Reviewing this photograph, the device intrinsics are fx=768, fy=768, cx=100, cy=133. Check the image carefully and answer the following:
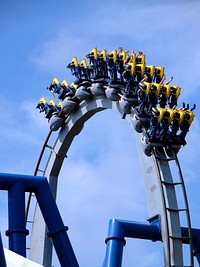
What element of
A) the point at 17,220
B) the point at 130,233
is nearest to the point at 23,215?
the point at 17,220

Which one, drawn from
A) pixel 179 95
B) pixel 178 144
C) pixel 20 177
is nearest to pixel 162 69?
pixel 179 95

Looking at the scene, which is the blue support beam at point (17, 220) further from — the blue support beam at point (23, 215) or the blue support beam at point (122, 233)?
the blue support beam at point (122, 233)

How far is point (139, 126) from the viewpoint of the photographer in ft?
49.3

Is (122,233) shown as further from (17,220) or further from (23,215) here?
(17,220)

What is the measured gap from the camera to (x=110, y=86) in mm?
15797

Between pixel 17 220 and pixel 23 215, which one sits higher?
pixel 23 215

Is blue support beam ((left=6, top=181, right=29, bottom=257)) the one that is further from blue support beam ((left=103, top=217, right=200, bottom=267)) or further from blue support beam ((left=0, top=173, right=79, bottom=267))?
blue support beam ((left=103, top=217, right=200, bottom=267))

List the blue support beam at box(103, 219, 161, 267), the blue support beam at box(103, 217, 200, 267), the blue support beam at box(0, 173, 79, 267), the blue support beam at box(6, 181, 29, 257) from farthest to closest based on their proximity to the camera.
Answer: the blue support beam at box(103, 217, 200, 267) < the blue support beam at box(103, 219, 161, 267) < the blue support beam at box(6, 181, 29, 257) < the blue support beam at box(0, 173, 79, 267)

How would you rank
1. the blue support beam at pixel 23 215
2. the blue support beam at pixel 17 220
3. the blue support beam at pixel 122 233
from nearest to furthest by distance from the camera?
the blue support beam at pixel 23 215
the blue support beam at pixel 17 220
the blue support beam at pixel 122 233

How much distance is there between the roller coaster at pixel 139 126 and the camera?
14102mm

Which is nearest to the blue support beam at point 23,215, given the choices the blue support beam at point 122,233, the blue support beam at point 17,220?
the blue support beam at point 17,220

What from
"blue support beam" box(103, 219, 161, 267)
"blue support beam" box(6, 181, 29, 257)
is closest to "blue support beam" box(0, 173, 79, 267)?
"blue support beam" box(6, 181, 29, 257)

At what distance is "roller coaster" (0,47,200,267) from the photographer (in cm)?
1410

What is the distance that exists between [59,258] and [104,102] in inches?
195
